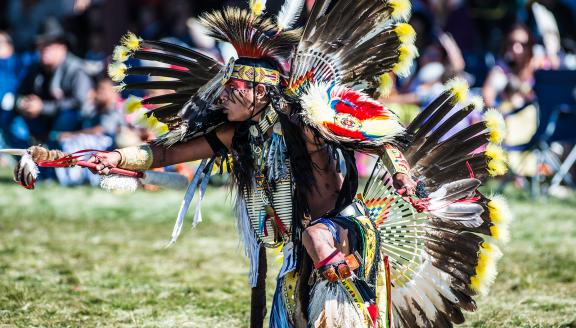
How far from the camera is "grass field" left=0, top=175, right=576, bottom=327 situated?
4.81 m

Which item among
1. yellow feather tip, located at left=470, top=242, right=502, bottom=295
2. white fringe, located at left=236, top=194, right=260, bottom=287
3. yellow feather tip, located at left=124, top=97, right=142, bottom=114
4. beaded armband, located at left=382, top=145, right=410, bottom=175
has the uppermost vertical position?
yellow feather tip, located at left=124, top=97, right=142, bottom=114

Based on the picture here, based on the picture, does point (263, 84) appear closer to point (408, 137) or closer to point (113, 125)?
point (408, 137)

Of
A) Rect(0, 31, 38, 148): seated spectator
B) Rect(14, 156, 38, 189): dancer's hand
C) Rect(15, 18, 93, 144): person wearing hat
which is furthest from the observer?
Rect(0, 31, 38, 148): seated spectator

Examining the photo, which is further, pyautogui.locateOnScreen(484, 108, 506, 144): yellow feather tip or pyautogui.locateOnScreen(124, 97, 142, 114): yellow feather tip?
pyautogui.locateOnScreen(124, 97, 142, 114): yellow feather tip

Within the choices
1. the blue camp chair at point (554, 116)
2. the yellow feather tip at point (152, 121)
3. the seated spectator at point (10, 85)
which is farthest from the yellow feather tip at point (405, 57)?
the seated spectator at point (10, 85)

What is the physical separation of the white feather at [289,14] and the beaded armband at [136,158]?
782 millimetres

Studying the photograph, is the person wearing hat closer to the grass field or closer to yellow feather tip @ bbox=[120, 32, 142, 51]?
the grass field

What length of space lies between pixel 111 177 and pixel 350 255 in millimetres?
1038

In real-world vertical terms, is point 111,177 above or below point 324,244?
above

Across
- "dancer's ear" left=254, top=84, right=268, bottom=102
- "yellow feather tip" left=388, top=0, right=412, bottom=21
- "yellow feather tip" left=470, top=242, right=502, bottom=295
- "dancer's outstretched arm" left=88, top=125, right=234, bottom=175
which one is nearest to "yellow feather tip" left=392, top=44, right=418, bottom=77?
"yellow feather tip" left=388, top=0, right=412, bottom=21

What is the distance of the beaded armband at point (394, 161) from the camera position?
353cm

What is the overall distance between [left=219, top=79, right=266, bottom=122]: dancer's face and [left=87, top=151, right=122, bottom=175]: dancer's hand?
19.5 inches

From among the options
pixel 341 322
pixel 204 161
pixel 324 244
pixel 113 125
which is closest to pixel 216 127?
pixel 204 161

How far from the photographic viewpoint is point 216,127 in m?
3.94
